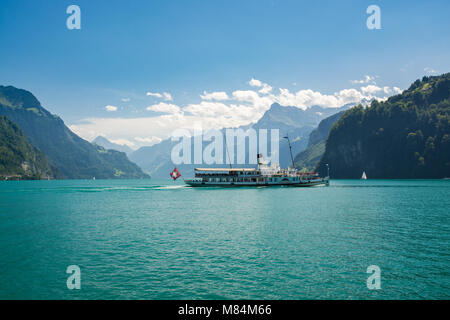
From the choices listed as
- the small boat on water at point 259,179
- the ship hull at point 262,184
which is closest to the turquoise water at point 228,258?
the ship hull at point 262,184

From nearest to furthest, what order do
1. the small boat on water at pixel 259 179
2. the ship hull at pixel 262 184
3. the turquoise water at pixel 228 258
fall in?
the turquoise water at pixel 228 258 < the ship hull at pixel 262 184 < the small boat on water at pixel 259 179

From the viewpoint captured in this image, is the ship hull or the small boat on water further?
the small boat on water

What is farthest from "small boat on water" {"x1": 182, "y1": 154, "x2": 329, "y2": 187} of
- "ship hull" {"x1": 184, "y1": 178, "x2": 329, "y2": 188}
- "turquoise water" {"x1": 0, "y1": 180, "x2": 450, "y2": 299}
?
"turquoise water" {"x1": 0, "y1": 180, "x2": 450, "y2": 299}

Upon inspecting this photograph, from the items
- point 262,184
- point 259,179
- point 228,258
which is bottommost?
point 262,184

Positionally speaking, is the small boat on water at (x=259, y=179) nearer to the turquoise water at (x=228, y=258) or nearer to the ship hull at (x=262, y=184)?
the ship hull at (x=262, y=184)

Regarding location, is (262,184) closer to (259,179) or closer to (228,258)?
(259,179)

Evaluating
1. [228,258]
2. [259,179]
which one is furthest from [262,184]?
[228,258]

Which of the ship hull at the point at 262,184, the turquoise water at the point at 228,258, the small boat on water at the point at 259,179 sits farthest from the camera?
the small boat on water at the point at 259,179

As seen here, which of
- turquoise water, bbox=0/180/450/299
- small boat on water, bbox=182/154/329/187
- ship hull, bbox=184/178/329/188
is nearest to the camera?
turquoise water, bbox=0/180/450/299

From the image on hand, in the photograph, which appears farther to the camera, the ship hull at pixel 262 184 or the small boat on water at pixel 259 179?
the small boat on water at pixel 259 179

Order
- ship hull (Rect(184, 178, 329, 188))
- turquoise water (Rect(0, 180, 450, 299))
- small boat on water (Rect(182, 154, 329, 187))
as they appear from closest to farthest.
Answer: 1. turquoise water (Rect(0, 180, 450, 299))
2. ship hull (Rect(184, 178, 329, 188))
3. small boat on water (Rect(182, 154, 329, 187))

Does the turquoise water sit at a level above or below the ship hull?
above

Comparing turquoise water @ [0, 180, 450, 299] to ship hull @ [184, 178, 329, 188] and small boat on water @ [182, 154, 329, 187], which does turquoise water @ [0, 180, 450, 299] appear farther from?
small boat on water @ [182, 154, 329, 187]
